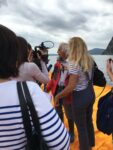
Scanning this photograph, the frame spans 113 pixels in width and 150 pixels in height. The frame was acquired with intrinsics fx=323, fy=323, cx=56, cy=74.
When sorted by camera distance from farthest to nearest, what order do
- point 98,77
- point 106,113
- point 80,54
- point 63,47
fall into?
point 63,47, point 98,77, point 80,54, point 106,113

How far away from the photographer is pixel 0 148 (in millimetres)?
1657

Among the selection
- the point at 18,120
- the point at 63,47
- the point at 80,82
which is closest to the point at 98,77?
the point at 80,82

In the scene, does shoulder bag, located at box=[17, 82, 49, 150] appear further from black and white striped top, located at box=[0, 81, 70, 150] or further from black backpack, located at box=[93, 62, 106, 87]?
black backpack, located at box=[93, 62, 106, 87]

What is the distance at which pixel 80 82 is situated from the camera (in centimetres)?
404

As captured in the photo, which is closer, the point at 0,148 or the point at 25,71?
the point at 0,148

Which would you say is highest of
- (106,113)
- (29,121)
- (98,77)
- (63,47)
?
(63,47)

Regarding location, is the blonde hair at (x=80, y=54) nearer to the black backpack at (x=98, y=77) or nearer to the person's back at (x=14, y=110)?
the black backpack at (x=98, y=77)

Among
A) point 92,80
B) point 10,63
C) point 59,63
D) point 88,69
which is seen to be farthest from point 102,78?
point 10,63

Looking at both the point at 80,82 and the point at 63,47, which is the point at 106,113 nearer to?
the point at 80,82

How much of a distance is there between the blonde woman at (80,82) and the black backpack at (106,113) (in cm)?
53

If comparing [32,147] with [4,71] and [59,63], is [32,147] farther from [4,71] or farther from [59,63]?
[59,63]

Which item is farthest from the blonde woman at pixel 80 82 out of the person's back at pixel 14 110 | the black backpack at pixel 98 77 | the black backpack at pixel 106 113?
the person's back at pixel 14 110

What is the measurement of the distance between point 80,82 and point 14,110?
99.3 inches

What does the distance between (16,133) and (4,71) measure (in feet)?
1.04
